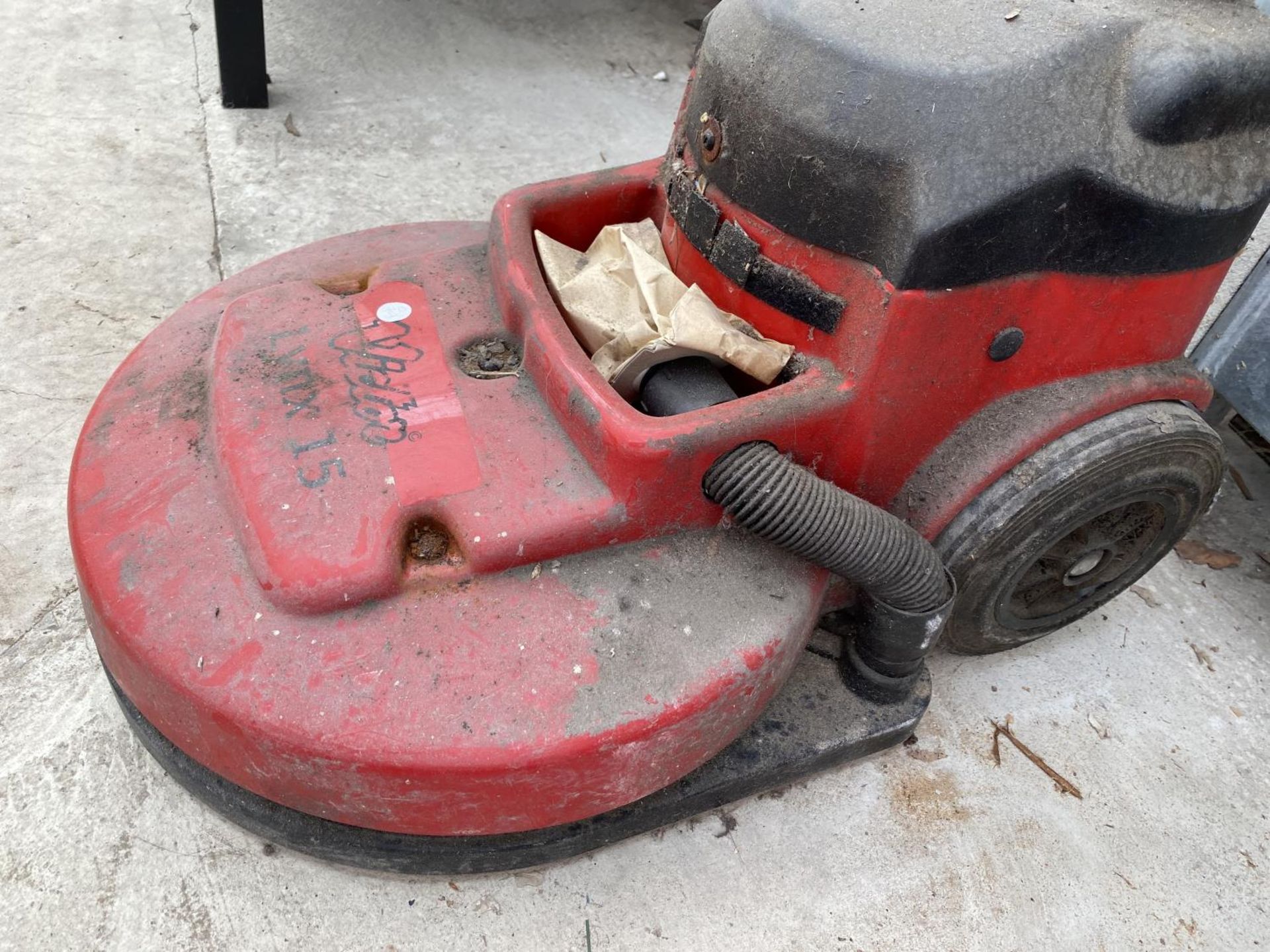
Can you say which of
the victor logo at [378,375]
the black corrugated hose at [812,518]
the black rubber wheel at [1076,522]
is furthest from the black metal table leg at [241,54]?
the black rubber wheel at [1076,522]

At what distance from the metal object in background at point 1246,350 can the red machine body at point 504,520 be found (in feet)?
1.71

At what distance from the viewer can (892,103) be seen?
3.91ft

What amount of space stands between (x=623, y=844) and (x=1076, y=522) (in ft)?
2.82

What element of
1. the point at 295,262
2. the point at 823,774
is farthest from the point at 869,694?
the point at 295,262

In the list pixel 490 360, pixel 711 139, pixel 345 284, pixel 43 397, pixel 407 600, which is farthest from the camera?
pixel 43 397

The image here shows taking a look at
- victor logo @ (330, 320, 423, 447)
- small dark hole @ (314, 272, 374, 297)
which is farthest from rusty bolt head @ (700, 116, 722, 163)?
small dark hole @ (314, 272, 374, 297)

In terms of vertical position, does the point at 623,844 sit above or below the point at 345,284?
below

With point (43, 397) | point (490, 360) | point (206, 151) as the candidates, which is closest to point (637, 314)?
point (490, 360)

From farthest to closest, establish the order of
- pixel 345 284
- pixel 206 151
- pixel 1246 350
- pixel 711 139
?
pixel 206 151 → pixel 1246 350 → pixel 345 284 → pixel 711 139

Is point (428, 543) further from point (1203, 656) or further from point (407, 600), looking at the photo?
point (1203, 656)

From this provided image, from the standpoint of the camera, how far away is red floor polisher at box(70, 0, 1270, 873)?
119 centimetres

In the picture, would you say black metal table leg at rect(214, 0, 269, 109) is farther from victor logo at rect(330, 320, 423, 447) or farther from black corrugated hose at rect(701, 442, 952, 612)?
black corrugated hose at rect(701, 442, 952, 612)

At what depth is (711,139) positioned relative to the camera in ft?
4.53

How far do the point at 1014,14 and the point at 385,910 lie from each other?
148cm
